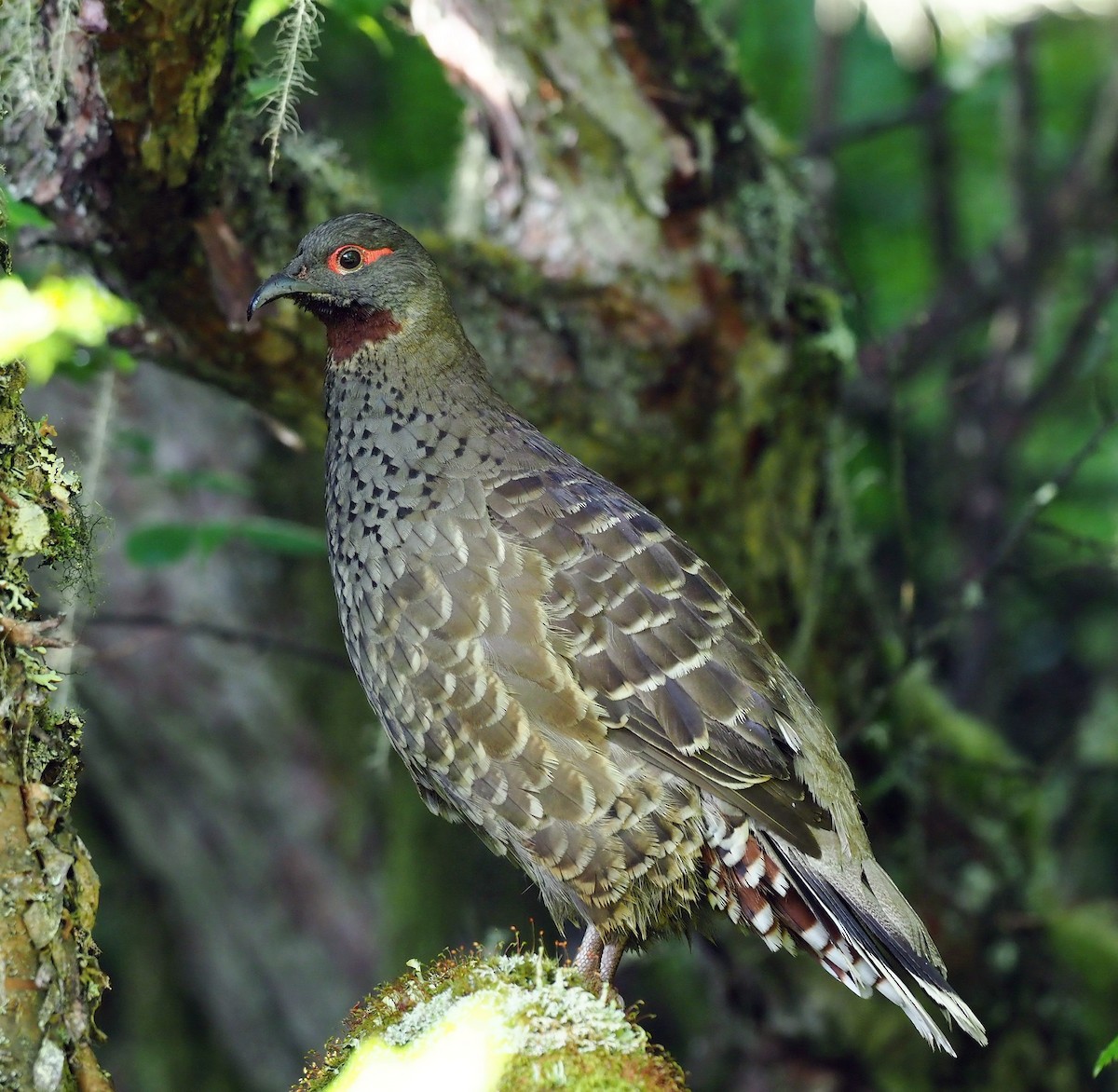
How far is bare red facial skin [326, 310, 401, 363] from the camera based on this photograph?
3334 mm

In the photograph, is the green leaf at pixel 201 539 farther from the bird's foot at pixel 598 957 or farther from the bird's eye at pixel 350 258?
the bird's foot at pixel 598 957

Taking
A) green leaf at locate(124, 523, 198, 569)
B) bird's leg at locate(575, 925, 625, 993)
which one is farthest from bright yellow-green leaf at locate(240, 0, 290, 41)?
bird's leg at locate(575, 925, 625, 993)

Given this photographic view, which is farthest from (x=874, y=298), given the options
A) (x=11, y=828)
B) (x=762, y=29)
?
(x=11, y=828)

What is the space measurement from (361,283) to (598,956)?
177cm

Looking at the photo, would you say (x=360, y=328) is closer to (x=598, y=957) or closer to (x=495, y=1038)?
(x=598, y=957)

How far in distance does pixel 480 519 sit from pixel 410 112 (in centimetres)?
523

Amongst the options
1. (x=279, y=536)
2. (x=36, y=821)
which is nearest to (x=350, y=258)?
(x=279, y=536)

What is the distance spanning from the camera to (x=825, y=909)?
2969 millimetres

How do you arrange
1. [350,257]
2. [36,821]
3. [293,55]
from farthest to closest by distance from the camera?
[350,257], [293,55], [36,821]

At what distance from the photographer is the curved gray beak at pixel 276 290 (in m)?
3.16

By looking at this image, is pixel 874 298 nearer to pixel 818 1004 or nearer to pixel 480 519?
pixel 818 1004

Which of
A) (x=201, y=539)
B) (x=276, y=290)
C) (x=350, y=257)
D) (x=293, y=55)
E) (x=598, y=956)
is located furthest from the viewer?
(x=201, y=539)

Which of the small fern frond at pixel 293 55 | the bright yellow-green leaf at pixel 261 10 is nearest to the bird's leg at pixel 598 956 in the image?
the small fern frond at pixel 293 55

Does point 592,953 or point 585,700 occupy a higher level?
point 585,700
